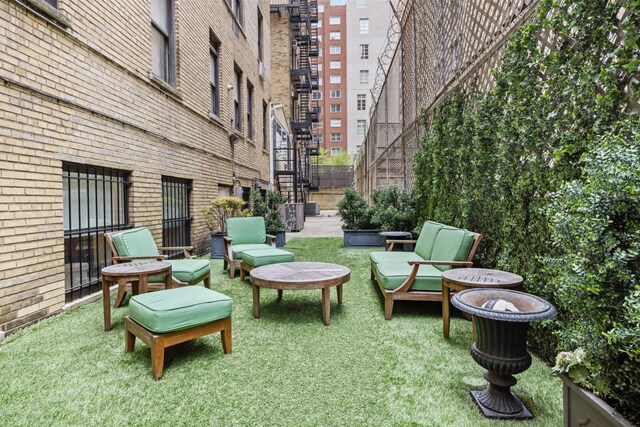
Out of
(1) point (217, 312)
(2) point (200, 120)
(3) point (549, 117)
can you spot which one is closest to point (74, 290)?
(1) point (217, 312)

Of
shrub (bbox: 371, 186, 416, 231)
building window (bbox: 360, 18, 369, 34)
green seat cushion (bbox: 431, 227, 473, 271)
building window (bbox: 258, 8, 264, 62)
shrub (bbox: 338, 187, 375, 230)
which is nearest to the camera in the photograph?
green seat cushion (bbox: 431, 227, 473, 271)

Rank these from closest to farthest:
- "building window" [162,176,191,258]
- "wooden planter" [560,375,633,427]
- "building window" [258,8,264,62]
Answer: "wooden planter" [560,375,633,427], "building window" [162,176,191,258], "building window" [258,8,264,62]

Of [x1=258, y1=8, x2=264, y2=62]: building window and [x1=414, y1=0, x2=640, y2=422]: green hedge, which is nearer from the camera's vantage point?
[x1=414, y1=0, x2=640, y2=422]: green hedge

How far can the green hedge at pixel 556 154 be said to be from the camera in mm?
1568

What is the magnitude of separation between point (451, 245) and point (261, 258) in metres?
2.50

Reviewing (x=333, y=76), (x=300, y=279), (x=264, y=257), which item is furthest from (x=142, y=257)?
(x=333, y=76)

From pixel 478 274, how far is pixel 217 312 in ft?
7.38

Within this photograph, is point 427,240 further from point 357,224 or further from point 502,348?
point 357,224

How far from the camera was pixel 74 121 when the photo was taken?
4.12m

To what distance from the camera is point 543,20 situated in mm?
2631

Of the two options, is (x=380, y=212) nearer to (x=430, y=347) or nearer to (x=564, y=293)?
(x=430, y=347)

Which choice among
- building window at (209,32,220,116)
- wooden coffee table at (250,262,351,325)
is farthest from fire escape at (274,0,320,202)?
wooden coffee table at (250,262,351,325)

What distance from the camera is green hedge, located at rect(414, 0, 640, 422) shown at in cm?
157

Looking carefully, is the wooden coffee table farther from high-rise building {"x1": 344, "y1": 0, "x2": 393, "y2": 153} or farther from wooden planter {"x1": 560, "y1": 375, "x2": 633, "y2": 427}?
high-rise building {"x1": 344, "y1": 0, "x2": 393, "y2": 153}
